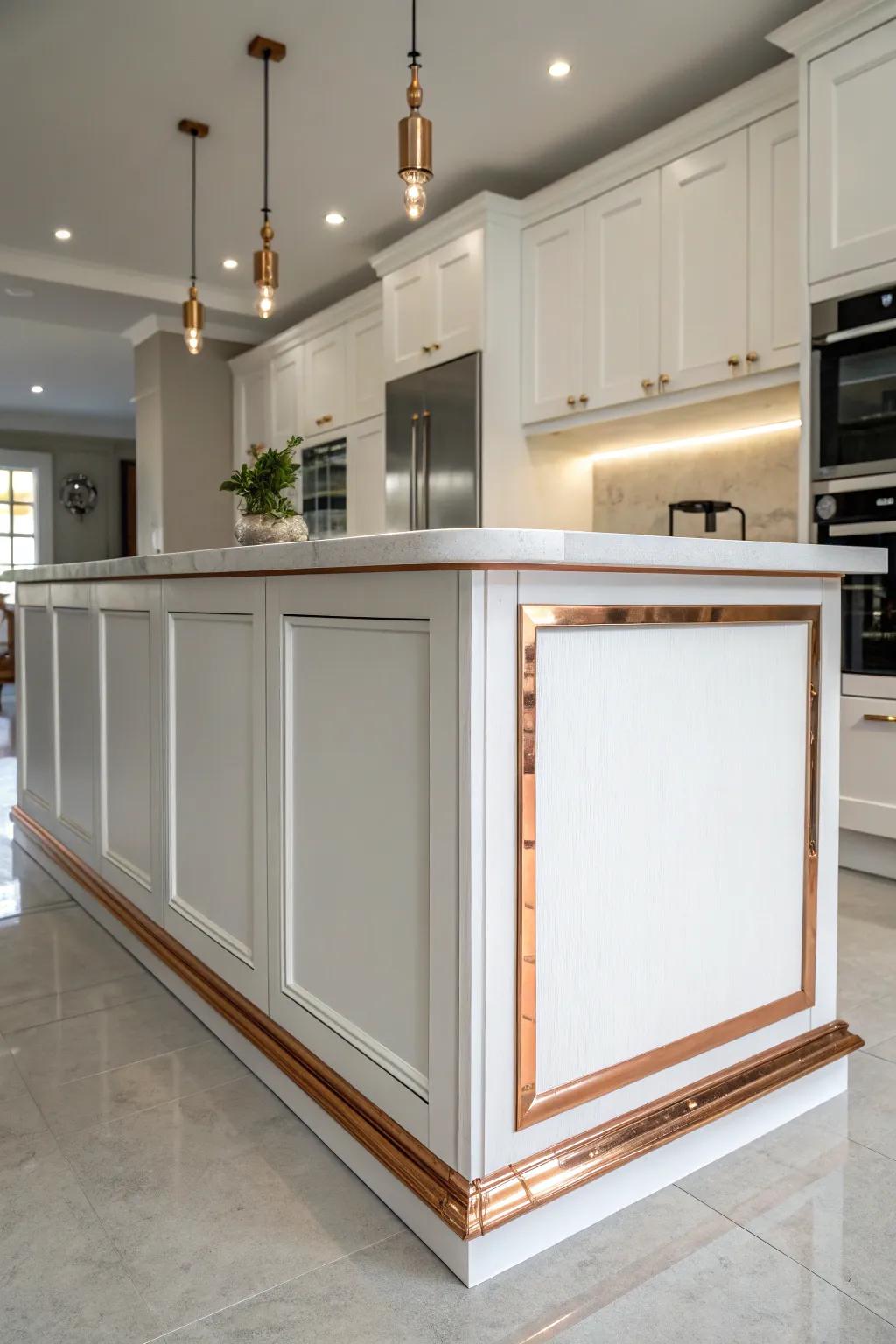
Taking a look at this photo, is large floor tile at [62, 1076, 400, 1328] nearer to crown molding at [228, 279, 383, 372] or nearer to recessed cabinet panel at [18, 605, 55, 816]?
recessed cabinet panel at [18, 605, 55, 816]

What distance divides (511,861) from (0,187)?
4468mm

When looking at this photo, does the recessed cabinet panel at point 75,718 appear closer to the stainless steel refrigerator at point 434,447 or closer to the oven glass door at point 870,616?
the stainless steel refrigerator at point 434,447

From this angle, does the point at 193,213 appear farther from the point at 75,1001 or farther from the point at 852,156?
the point at 75,1001

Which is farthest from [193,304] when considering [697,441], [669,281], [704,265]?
[697,441]

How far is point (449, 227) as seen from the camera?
→ 407cm

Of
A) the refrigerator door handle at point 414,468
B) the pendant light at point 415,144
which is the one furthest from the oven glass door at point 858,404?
the refrigerator door handle at point 414,468

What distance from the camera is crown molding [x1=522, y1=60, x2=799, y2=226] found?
297 centimetres

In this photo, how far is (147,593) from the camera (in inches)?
79.0

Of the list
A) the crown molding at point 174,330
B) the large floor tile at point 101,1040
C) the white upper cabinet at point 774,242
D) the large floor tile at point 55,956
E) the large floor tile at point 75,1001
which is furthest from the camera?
the crown molding at point 174,330

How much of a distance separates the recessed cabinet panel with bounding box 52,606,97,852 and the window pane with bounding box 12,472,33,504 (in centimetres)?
833

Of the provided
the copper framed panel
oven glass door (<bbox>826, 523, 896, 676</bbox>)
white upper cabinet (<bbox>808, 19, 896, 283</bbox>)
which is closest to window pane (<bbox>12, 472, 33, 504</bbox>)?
white upper cabinet (<bbox>808, 19, 896, 283</bbox>)

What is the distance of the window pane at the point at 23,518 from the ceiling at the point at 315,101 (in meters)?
5.66

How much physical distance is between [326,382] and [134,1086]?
14.3ft

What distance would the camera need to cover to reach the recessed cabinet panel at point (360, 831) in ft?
3.89
